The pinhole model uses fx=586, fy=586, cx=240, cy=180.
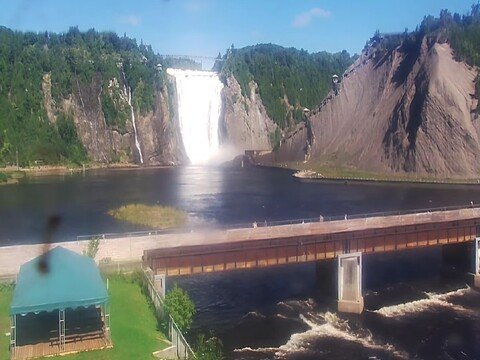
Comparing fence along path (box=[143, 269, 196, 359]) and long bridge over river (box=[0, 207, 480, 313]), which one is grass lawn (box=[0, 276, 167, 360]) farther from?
long bridge over river (box=[0, 207, 480, 313])

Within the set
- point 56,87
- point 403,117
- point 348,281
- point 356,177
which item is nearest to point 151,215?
point 348,281

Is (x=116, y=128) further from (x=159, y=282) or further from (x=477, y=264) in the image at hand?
(x=159, y=282)

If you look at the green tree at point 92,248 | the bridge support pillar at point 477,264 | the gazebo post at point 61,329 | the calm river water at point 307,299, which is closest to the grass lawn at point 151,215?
the calm river water at point 307,299

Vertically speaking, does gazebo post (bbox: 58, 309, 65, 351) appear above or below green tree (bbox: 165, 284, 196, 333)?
above

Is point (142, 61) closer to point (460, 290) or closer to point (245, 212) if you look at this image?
point (245, 212)

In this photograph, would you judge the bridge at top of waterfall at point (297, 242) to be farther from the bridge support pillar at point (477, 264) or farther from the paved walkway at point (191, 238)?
the bridge support pillar at point (477, 264)

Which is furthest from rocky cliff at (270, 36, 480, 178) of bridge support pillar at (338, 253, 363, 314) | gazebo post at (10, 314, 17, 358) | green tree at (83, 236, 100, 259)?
gazebo post at (10, 314, 17, 358)
